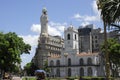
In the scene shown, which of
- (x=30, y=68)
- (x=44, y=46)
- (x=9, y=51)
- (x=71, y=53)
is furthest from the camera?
(x=44, y=46)

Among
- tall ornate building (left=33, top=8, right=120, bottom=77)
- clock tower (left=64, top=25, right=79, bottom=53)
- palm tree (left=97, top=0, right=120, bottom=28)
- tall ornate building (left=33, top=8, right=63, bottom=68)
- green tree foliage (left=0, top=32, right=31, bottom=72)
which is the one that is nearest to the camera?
palm tree (left=97, top=0, right=120, bottom=28)

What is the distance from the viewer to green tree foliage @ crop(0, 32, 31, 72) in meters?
74.4

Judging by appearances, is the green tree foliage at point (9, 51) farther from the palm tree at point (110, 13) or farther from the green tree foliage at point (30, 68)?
the green tree foliage at point (30, 68)

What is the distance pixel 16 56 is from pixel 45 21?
296 feet

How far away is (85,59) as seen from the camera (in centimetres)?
13825

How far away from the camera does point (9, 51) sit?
74.1 m

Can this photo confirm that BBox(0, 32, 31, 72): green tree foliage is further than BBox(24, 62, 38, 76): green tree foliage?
No

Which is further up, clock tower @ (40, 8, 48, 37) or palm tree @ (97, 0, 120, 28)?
clock tower @ (40, 8, 48, 37)

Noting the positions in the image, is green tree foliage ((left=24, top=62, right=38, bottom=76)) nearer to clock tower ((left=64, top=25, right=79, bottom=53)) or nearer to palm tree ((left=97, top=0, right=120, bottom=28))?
clock tower ((left=64, top=25, right=79, bottom=53))

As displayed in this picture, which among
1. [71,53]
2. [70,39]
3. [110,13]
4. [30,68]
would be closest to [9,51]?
[110,13]

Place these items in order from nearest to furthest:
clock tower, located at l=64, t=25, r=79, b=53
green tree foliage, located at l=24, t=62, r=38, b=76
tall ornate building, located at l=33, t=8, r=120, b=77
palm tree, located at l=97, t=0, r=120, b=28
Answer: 1. palm tree, located at l=97, t=0, r=120, b=28
2. tall ornate building, located at l=33, t=8, r=120, b=77
3. clock tower, located at l=64, t=25, r=79, b=53
4. green tree foliage, located at l=24, t=62, r=38, b=76

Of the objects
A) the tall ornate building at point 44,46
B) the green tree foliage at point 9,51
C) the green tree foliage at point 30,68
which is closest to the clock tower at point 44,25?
the tall ornate building at point 44,46

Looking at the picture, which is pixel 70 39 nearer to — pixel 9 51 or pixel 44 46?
pixel 44 46

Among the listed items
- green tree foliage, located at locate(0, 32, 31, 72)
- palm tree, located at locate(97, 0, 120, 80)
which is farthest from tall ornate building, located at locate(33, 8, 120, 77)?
palm tree, located at locate(97, 0, 120, 80)
